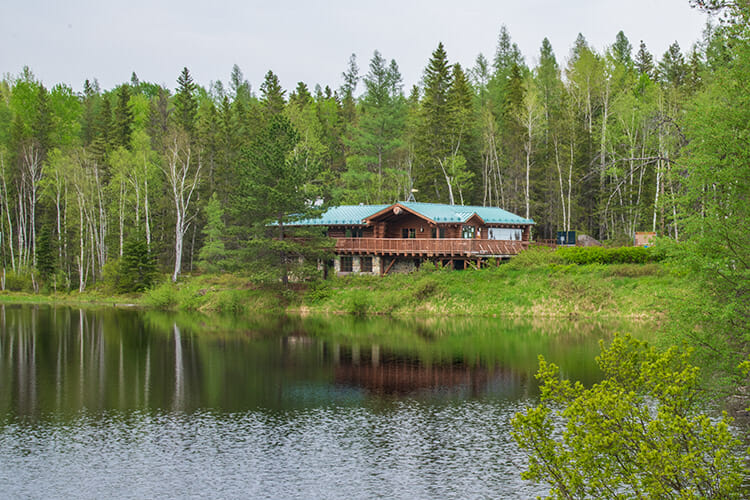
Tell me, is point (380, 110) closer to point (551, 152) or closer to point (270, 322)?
point (551, 152)

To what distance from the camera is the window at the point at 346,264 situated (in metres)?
58.1

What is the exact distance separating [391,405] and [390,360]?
8.27m

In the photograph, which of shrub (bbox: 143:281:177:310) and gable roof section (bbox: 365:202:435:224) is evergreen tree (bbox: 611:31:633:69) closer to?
gable roof section (bbox: 365:202:435:224)

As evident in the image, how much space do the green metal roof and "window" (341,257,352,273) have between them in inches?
120

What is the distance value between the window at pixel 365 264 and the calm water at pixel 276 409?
14.3 m

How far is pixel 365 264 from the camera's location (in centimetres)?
5759

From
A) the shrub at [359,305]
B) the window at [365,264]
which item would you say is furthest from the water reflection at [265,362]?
the window at [365,264]

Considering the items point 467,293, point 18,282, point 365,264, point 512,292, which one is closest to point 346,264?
point 365,264

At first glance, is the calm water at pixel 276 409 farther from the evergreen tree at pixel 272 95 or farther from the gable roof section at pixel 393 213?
the evergreen tree at pixel 272 95

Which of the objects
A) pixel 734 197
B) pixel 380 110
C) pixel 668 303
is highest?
pixel 380 110

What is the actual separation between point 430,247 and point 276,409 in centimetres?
3200

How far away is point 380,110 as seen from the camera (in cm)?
7212

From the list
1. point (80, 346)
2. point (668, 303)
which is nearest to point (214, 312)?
point (80, 346)

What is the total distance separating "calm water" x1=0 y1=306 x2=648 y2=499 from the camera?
16531mm
